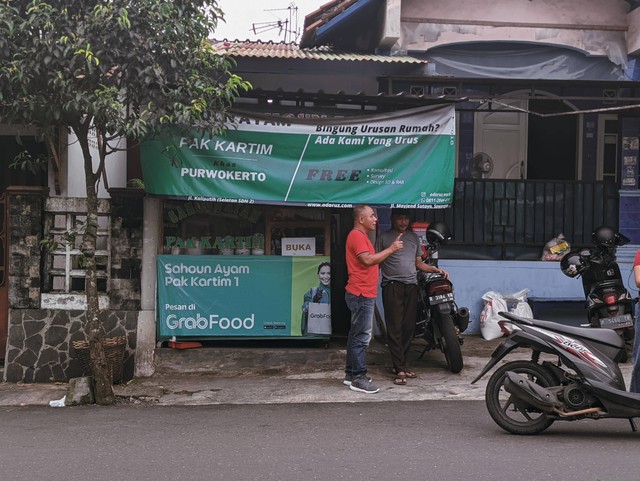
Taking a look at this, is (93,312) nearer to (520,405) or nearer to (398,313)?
(398,313)

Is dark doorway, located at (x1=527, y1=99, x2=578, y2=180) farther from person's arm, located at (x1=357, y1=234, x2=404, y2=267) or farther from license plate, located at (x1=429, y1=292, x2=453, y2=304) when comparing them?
person's arm, located at (x1=357, y1=234, x2=404, y2=267)

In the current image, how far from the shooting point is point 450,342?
751 cm

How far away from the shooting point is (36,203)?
7820mm

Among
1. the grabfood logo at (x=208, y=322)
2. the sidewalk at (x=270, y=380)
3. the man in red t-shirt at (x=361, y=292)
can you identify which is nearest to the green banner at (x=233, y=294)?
the grabfood logo at (x=208, y=322)

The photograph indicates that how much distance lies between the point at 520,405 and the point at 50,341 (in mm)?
5171

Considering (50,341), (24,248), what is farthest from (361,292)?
(24,248)

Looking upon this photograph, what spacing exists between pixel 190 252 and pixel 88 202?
1644mm

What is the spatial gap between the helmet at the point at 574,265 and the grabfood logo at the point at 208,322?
11.9 feet

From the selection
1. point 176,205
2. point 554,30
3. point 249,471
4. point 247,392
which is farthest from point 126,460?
point 554,30

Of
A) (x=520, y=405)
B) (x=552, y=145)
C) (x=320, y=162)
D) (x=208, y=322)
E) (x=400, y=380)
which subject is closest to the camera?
(x=520, y=405)

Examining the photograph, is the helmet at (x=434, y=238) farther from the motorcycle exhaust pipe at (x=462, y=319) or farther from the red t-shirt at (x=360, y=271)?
the red t-shirt at (x=360, y=271)

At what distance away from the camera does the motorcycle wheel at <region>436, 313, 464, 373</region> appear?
7.48 meters

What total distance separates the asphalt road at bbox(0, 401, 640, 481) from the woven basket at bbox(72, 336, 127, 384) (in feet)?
2.70

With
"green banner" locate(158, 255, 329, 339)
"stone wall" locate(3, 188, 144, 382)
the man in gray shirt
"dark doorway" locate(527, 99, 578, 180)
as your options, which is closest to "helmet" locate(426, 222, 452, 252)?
the man in gray shirt
